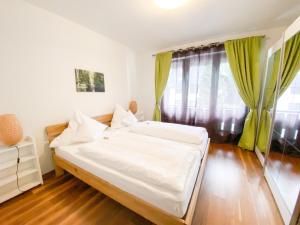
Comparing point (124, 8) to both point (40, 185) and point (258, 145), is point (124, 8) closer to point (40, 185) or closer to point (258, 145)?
point (40, 185)

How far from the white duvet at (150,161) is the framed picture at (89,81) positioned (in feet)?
4.46

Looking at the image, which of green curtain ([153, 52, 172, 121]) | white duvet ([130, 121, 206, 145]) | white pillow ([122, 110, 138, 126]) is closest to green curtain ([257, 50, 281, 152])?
white duvet ([130, 121, 206, 145])

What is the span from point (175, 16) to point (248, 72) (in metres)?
1.93

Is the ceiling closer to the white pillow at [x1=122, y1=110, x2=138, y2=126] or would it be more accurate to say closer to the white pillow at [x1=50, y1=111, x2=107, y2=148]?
the white pillow at [x1=50, y1=111, x2=107, y2=148]

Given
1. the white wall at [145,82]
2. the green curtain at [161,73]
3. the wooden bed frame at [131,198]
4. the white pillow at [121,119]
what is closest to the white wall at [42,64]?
the wooden bed frame at [131,198]

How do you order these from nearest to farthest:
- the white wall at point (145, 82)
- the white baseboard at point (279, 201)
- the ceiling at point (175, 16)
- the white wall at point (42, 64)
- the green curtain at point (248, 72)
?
the white baseboard at point (279, 201) → the white wall at point (42, 64) → the ceiling at point (175, 16) → the green curtain at point (248, 72) → the white wall at point (145, 82)

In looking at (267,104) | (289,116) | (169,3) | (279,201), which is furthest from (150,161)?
(267,104)

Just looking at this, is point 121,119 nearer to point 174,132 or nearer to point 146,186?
point 174,132

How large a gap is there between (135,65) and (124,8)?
7.29 feet

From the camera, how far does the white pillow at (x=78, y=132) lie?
6.81ft

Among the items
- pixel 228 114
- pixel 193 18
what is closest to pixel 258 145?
pixel 228 114

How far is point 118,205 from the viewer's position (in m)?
1.58

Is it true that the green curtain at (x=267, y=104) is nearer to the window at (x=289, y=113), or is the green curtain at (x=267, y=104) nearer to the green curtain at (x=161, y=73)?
the window at (x=289, y=113)

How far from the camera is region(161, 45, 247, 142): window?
122 inches
